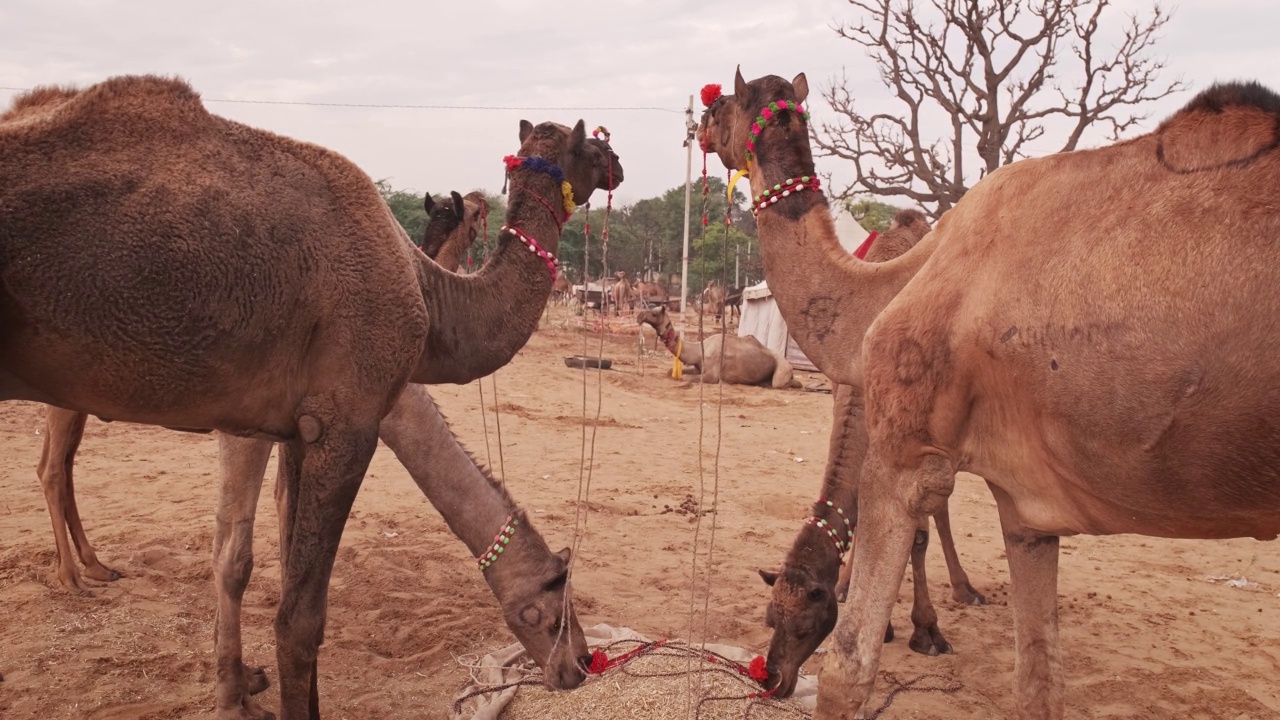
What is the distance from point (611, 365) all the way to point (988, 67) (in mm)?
9260

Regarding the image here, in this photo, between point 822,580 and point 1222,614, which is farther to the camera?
point 1222,614

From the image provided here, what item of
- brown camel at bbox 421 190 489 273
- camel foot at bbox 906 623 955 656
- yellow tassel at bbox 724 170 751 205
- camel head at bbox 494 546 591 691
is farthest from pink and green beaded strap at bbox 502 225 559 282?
camel foot at bbox 906 623 955 656

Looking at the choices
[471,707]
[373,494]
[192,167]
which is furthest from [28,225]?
[373,494]

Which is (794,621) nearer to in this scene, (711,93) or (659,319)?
(711,93)

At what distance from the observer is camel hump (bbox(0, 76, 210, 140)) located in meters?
3.14

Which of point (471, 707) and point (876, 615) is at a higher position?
point (876, 615)

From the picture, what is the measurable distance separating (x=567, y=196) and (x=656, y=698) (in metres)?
2.60

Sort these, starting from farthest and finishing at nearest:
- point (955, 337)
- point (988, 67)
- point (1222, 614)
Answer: point (988, 67) < point (1222, 614) < point (955, 337)

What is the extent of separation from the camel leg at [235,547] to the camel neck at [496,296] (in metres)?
1.12

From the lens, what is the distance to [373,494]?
8.52 m

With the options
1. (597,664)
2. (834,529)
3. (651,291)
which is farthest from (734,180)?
(651,291)

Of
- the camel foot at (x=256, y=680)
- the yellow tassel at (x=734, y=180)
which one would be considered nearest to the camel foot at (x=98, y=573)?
the camel foot at (x=256, y=680)

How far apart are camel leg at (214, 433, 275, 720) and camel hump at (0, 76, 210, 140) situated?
184cm

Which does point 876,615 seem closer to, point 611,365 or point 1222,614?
point 1222,614
